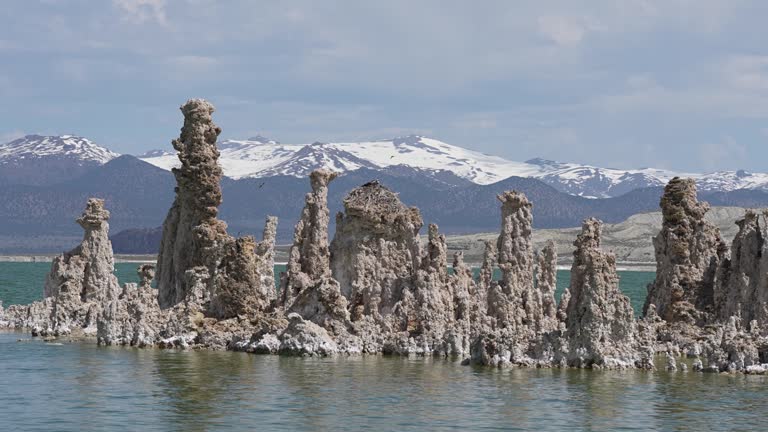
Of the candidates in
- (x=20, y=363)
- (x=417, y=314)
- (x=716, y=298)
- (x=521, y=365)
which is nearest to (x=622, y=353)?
(x=521, y=365)

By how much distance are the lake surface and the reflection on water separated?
39 mm

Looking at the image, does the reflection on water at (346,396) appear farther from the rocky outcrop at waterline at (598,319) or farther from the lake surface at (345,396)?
the rocky outcrop at waterline at (598,319)

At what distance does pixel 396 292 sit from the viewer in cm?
6712

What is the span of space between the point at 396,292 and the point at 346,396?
58.7ft

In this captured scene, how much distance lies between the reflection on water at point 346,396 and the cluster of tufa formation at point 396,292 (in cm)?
194

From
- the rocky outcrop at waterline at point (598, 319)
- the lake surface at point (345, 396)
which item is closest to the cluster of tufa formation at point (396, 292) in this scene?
the rocky outcrop at waterline at point (598, 319)

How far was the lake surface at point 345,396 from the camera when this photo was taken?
44.5m

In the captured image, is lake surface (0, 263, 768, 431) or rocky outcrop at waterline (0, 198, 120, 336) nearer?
lake surface (0, 263, 768, 431)

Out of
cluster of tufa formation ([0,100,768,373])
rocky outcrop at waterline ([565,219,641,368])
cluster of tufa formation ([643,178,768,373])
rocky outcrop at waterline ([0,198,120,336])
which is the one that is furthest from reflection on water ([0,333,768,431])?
rocky outcrop at waterline ([0,198,120,336])

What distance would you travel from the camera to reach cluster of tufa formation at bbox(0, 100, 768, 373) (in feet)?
192

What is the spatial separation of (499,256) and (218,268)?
41.9ft

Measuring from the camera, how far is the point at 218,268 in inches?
2721

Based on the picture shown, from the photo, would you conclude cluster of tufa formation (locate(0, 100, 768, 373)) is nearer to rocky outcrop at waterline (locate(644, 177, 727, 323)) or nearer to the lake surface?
rocky outcrop at waterline (locate(644, 177, 727, 323))

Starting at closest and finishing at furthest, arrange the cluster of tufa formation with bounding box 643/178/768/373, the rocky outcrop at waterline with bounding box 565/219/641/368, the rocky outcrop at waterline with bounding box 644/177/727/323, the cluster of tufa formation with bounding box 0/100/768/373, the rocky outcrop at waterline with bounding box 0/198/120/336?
the rocky outcrop at waterline with bounding box 565/219/641/368 < the cluster of tufa formation with bounding box 0/100/768/373 < the cluster of tufa formation with bounding box 643/178/768/373 < the rocky outcrop at waterline with bounding box 0/198/120/336 < the rocky outcrop at waterline with bounding box 644/177/727/323
